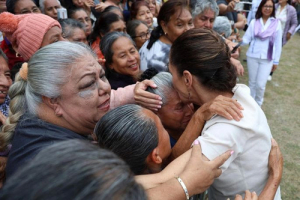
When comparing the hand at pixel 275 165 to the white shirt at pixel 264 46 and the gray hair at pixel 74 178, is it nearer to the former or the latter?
the gray hair at pixel 74 178

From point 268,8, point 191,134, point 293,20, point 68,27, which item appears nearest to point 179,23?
point 68,27

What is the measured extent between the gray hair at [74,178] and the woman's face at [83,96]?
27.8 inches

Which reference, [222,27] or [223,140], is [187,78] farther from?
[222,27]

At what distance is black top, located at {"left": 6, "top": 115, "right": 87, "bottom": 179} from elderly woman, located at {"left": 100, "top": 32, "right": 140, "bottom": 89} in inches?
52.3

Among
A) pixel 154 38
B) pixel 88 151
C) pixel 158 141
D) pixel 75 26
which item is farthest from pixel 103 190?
pixel 75 26

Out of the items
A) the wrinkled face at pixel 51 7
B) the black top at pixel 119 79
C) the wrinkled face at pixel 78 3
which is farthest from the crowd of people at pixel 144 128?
the wrinkled face at pixel 78 3

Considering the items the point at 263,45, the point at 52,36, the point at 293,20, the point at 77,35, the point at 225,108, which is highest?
the point at 52,36

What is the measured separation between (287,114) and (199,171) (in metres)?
4.95

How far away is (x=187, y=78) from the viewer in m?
1.73

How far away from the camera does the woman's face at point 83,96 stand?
1.46 meters

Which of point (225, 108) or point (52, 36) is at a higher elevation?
point (52, 36)

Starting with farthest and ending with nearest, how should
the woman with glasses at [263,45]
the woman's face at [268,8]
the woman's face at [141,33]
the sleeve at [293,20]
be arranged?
1. the sleeve at [293,20]
2. the woman's face at [268,8]
3. the woman with glasses at [263,45]
4. the woman's face at [141,33]

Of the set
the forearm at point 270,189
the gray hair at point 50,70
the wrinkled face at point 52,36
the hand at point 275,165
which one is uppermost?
the gray hair at point 50,70

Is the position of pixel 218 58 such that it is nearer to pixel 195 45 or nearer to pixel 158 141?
pixel 195 45
